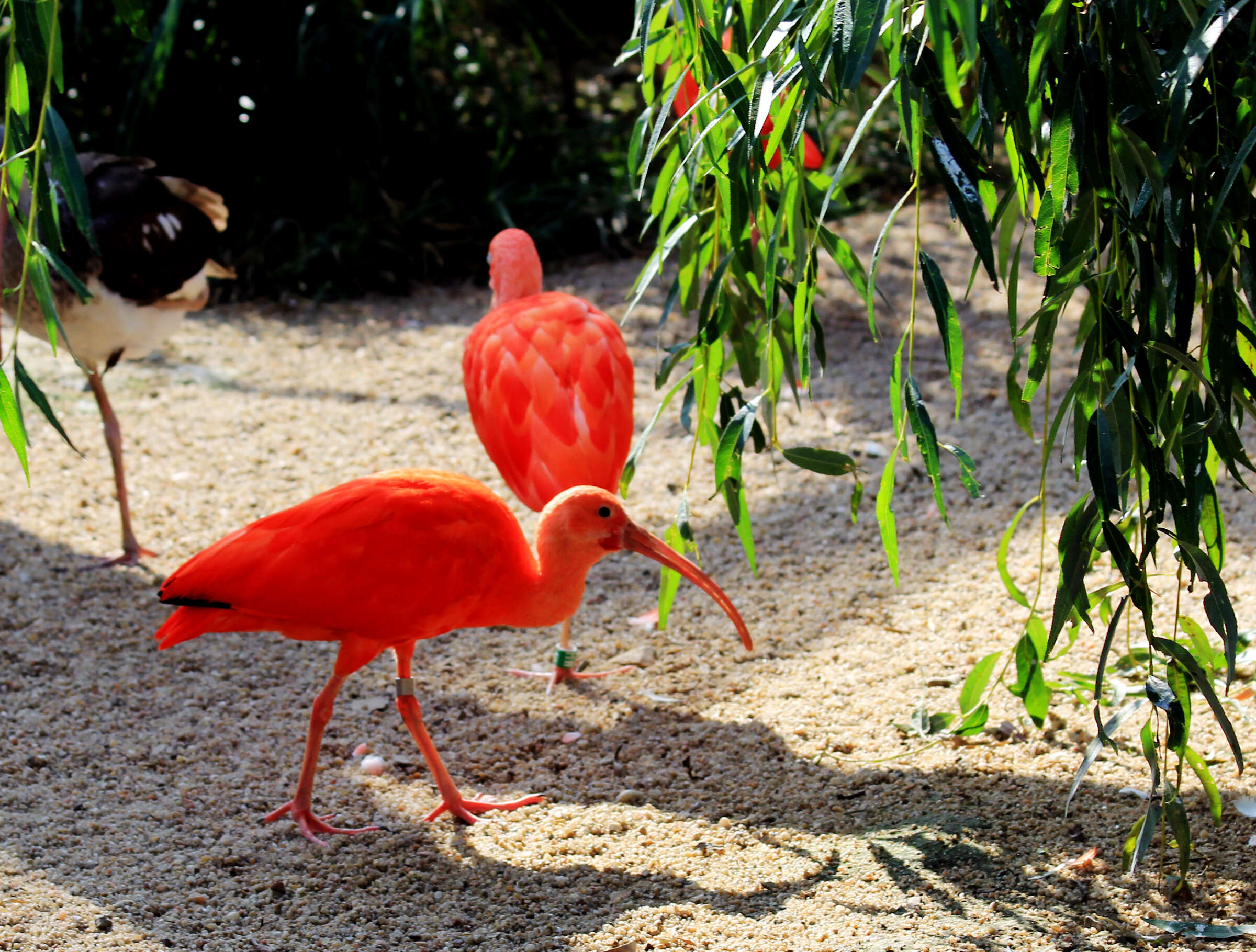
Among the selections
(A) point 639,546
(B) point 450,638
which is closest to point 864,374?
(B) point 450,638

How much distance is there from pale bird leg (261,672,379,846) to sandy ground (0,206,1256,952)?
5 cm

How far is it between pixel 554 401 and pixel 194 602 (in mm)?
1024

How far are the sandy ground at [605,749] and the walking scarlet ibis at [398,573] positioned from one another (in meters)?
0.25

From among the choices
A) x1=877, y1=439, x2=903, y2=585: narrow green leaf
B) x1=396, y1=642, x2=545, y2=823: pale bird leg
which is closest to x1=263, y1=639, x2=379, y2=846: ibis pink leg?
x1=396, y1=642, x2=545, y2=823: pale bird leg

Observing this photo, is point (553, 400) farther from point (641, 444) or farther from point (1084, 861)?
point (1084, 861)

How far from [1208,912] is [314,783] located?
1.93 metres

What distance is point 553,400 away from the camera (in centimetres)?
329

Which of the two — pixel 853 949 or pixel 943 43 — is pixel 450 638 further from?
pixel 943 43

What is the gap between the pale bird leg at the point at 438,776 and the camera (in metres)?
2.88

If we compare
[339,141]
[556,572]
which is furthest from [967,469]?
[339,141]

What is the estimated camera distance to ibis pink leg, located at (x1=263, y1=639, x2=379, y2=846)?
2.82m

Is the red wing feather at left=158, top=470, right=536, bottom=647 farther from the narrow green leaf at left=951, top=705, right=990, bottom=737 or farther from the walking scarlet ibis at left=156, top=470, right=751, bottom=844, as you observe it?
the narrow green leaf at left=951, top=705, right=990, bottom=737

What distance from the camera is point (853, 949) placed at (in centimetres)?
227

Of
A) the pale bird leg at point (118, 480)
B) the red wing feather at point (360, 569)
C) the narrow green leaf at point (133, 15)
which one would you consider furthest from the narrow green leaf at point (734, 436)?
the pale bird leg at point (118, 480)
